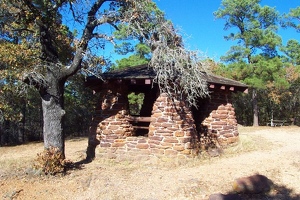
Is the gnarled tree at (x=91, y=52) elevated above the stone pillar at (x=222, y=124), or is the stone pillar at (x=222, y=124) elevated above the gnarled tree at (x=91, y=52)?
the gnarled tree at (x=91, y=52)

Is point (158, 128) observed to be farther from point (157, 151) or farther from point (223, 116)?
point (223, 116)

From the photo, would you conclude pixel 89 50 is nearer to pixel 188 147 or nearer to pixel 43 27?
pixel 43 27

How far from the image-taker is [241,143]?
10383 mm

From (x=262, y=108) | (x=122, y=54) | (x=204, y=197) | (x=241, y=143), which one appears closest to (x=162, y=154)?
(x=204, y=197)

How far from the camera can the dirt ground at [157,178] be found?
227 inches

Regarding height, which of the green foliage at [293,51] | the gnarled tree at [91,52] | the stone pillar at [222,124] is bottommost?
the stone pillar at [222,124]

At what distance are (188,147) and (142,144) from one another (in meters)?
1.43

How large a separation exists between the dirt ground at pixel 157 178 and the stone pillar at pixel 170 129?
33cm

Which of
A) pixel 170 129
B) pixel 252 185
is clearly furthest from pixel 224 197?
pixel 170 129

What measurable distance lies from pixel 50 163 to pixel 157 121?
3246 mm

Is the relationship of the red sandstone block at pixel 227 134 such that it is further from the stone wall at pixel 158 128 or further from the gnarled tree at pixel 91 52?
the gnarled tree at pixel 91 52

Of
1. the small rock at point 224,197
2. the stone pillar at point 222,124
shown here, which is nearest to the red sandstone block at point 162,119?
the stone pillar at point 222,124

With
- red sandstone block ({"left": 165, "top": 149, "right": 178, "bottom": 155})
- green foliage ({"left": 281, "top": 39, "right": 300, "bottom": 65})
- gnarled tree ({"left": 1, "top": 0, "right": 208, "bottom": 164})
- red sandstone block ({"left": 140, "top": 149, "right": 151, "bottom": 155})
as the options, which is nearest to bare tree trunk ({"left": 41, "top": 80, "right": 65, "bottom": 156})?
gnarled tree ({"left": 1, "top": 0, "right": 208, "bottom": 164})

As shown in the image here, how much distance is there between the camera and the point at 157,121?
7988 mm
